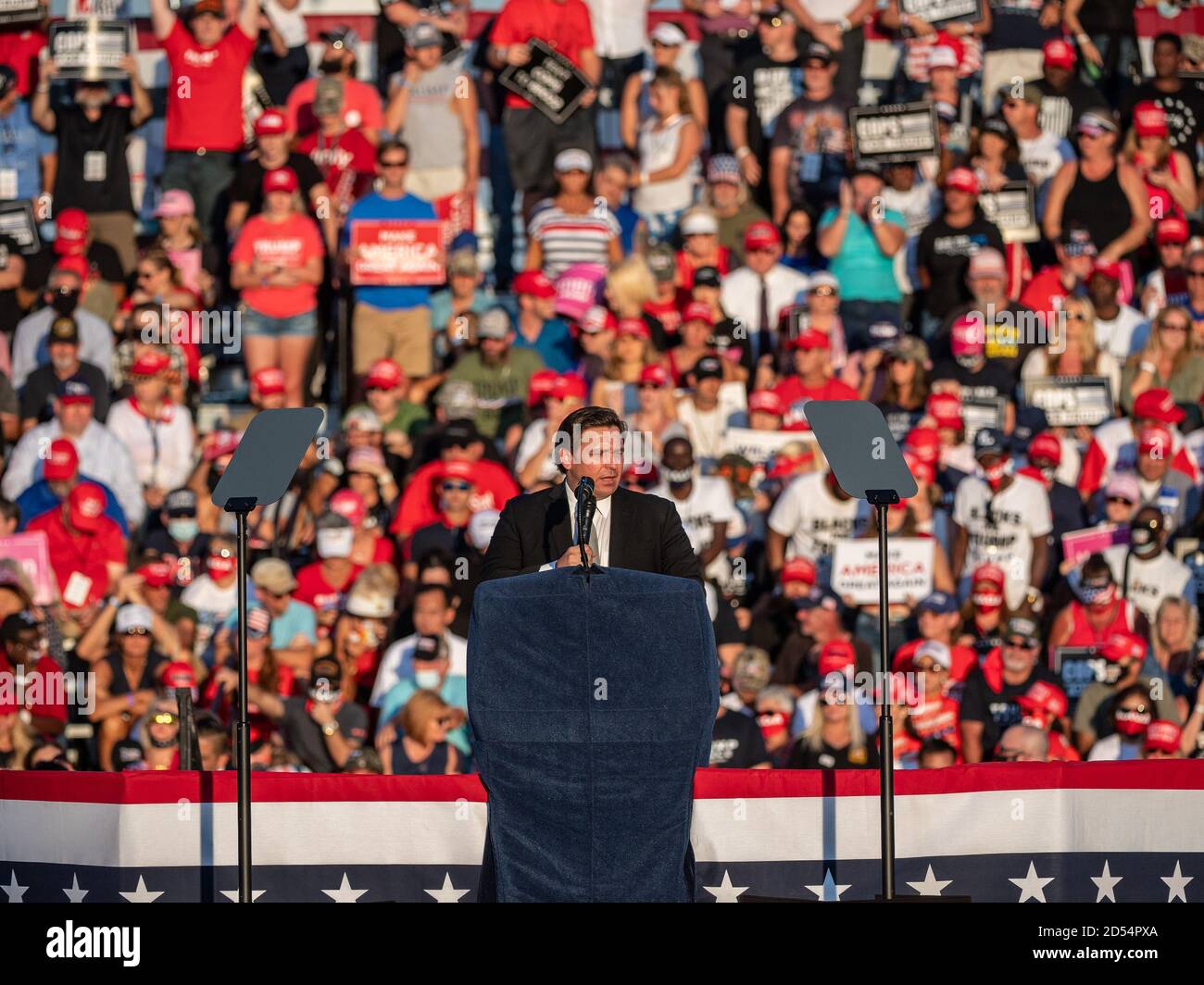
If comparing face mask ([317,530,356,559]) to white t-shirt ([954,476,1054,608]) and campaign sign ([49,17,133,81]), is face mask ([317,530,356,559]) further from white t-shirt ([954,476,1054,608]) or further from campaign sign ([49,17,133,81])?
campaign sign ([49,17,133,81])

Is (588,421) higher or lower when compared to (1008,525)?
higher

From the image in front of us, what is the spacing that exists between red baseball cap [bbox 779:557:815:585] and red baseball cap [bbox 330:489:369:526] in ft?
8.01

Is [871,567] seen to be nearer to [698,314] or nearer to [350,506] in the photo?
[698,314]

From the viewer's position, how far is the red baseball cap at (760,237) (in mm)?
12570

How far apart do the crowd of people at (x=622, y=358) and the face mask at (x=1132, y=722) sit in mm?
108

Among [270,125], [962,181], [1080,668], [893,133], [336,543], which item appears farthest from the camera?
[893,133]

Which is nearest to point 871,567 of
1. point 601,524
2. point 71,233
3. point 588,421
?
point 601,524

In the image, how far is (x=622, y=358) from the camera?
39.5 ft

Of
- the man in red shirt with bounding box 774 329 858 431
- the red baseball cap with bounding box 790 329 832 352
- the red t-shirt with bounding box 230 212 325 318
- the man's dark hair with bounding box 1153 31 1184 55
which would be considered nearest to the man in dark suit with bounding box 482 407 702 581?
the man in red shirt with bounding box 774 329 858 431

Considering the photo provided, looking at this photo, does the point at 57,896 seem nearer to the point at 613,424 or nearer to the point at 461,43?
the point at 613,424

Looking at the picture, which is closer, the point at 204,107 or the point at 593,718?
the point at 593,718

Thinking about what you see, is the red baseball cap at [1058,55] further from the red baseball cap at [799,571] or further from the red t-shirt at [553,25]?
the red baseball cap at [799,571]

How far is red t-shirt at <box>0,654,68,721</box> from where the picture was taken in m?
10.6

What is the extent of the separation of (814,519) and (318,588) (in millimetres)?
2846
